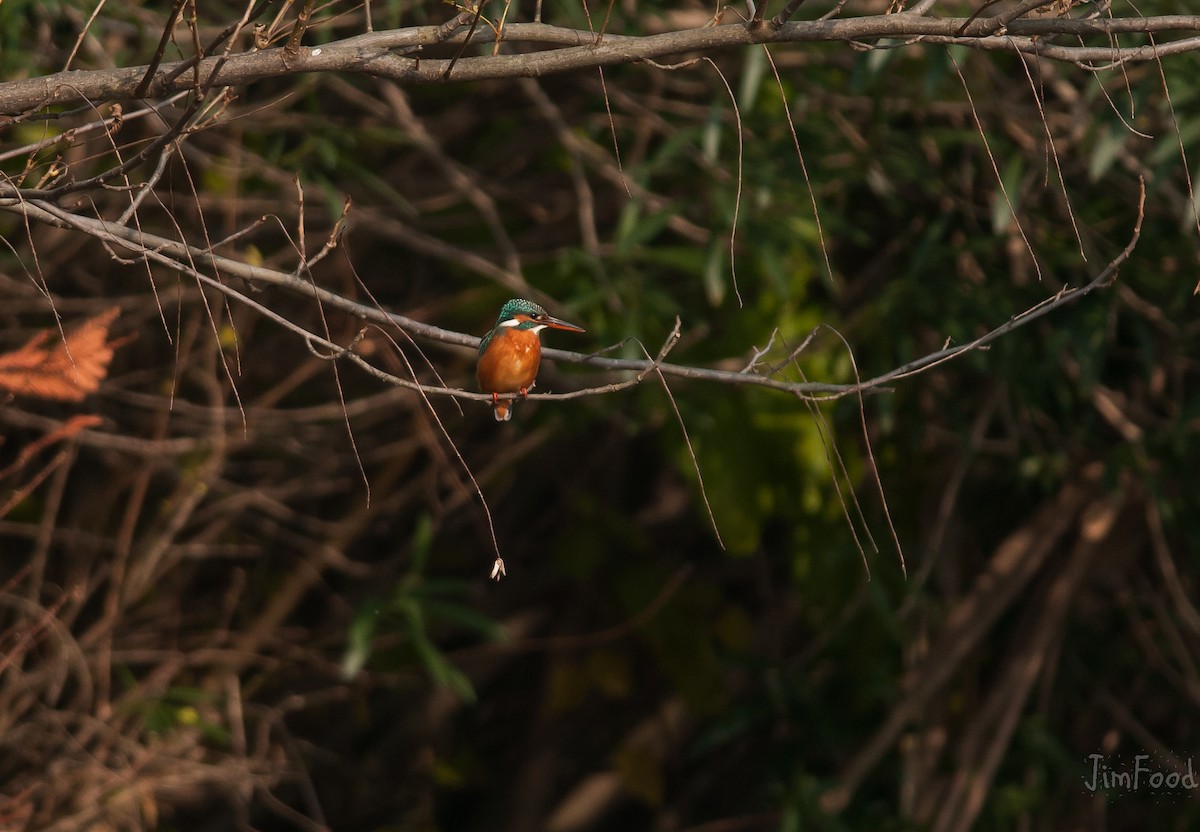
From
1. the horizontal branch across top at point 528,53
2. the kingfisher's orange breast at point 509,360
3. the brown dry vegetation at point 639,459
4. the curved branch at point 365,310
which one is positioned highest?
the horizontal branch across top at point 528,53

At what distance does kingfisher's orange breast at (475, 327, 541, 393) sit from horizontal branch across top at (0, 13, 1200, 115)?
0.84 m

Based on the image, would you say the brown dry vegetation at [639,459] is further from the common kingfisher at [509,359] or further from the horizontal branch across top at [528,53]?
A: the horizontal branch across top at [528,53]

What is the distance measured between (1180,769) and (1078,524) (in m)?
0.88

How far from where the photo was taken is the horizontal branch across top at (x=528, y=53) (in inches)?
68.3

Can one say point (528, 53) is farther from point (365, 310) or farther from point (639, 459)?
point (639, 459)

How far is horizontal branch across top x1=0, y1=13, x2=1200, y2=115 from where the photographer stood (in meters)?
1.74

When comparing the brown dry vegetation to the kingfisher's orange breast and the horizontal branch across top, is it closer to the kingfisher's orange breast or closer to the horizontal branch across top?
the kingfisher's orange breast

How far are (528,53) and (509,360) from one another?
97cm

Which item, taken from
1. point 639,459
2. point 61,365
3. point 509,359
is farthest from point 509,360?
point 639,459

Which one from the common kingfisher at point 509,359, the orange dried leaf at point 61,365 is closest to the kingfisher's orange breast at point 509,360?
the common kingfisher at point 509,359

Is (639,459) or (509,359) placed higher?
(509,359)

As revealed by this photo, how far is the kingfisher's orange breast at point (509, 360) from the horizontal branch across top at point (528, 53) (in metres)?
0.84

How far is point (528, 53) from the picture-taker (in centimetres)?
174

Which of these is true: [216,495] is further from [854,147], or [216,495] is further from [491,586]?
[854,147]
